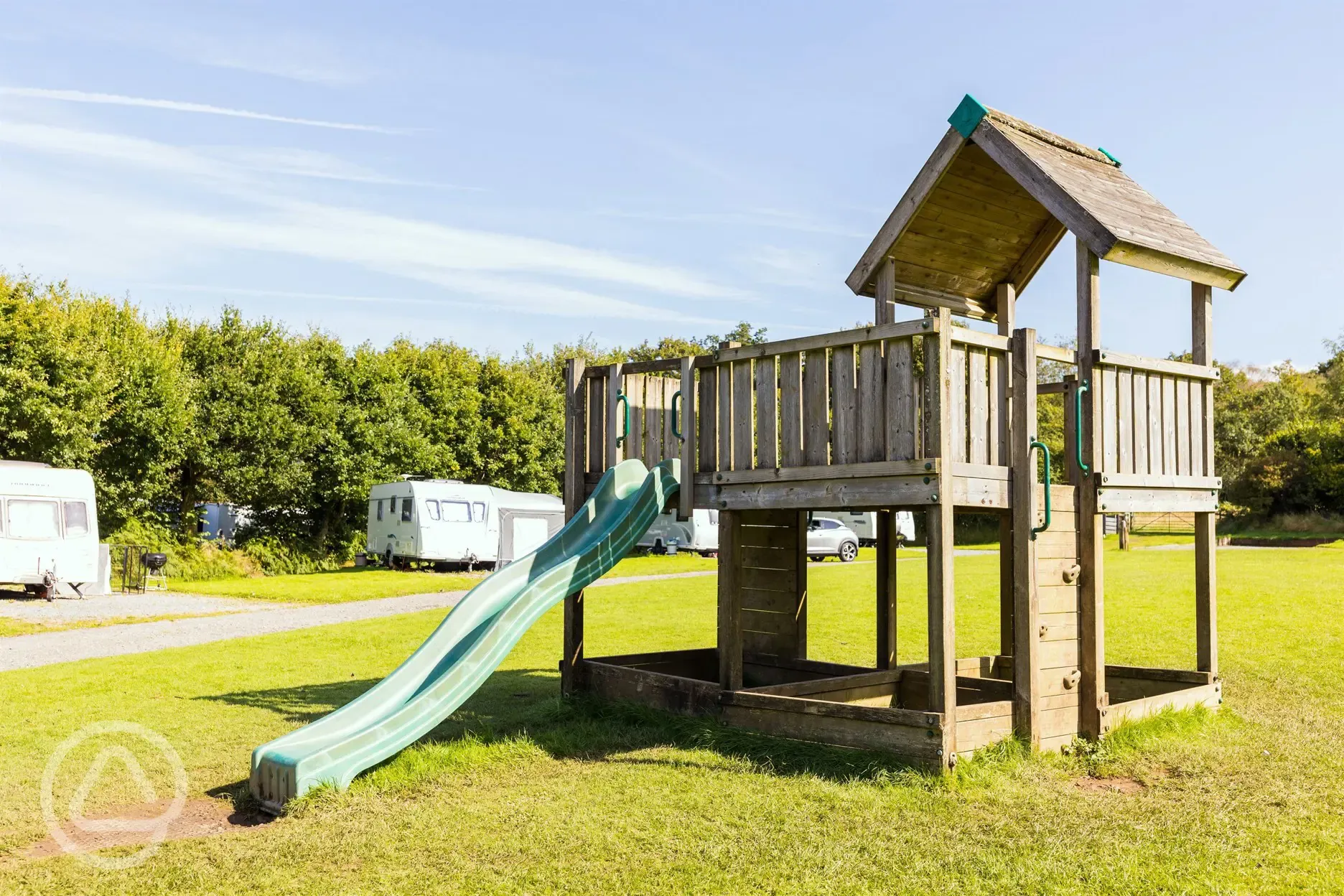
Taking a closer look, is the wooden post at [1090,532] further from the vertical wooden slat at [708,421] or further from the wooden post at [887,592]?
the vertical wooden slat at [708,421]

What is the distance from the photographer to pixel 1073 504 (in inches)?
346

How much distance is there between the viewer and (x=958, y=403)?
8062 millimetres

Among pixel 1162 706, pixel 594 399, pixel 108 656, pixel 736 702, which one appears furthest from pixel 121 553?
pixel 1162 706

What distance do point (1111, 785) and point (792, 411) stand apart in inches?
138

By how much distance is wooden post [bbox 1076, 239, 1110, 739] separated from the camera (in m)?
8.55

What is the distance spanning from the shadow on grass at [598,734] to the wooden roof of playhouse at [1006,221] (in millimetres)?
4382

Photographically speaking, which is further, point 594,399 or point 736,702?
point 594,399

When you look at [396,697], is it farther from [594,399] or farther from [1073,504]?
[1073,504]

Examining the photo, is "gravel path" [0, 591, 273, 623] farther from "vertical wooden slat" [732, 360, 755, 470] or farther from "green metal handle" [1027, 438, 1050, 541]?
"green metal handle" [1027, 438, 1050, 541]

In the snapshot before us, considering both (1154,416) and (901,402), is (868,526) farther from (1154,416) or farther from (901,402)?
(901,402)

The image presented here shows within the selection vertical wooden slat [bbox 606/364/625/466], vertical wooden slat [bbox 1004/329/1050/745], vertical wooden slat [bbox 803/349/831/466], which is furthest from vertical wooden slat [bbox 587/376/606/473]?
vertical wooden slat [bbox 1004/329/1050/745]

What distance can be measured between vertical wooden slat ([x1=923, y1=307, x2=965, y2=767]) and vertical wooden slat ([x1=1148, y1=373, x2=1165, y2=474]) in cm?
261

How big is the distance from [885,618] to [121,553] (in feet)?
81.9

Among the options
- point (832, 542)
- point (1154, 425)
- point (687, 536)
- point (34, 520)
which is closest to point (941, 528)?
point (1154, 425)
